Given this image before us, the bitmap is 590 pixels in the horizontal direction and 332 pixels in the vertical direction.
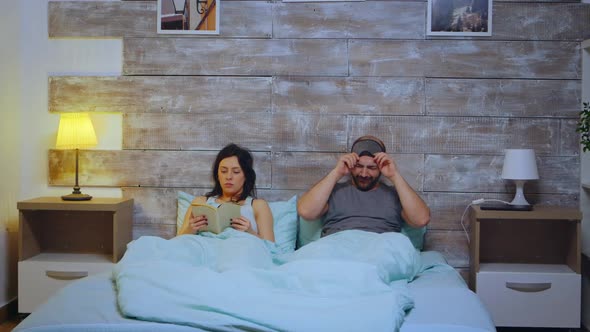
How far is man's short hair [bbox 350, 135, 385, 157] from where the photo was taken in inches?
120

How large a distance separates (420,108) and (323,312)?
65.4 inches

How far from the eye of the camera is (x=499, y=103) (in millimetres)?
3131

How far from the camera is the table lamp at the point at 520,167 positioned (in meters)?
2.91

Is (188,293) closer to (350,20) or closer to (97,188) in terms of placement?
(97,188)

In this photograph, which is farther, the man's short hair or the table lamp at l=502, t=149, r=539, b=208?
the man's short hair

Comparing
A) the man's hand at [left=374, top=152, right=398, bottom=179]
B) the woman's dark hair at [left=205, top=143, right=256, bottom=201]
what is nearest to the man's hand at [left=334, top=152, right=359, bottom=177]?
the man's hand at [left=374, top=152, right=398, bottom=179]

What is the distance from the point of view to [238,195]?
308 centimetres

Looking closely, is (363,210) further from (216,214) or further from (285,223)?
(216,214)

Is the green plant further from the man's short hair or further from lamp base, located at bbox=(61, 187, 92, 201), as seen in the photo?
lamp base, located at bbox=(61, 187, 92, 201)

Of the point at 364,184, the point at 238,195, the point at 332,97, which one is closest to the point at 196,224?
the point at 238,195

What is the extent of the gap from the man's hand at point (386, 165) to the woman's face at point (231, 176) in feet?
2.24

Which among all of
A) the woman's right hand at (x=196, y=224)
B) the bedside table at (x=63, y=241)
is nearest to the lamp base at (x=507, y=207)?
the woman's right hand at (x=196, y=224)

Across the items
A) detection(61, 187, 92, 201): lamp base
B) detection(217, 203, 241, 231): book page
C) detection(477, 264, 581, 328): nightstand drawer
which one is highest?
detection(61, 187, 92, 201): lamp base

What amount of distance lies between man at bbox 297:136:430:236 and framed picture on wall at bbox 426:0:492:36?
676 mm
